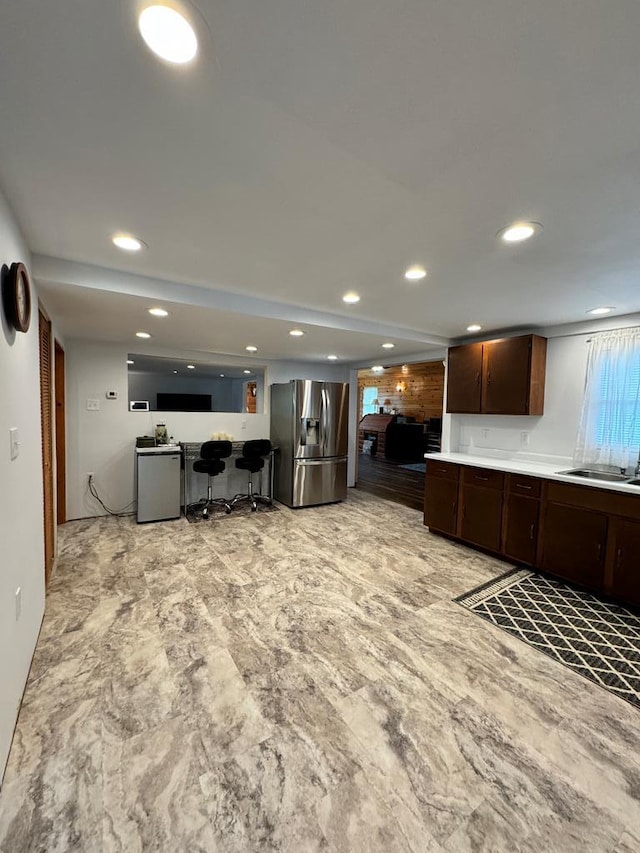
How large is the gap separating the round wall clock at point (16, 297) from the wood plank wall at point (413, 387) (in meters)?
7.78

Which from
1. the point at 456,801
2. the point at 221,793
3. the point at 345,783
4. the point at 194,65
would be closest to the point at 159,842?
the point at 221,793

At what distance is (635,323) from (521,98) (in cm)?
303

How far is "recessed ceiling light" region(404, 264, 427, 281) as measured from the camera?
7.20 ft

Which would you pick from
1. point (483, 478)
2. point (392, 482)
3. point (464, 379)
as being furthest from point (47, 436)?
point (392, 482)

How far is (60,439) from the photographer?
399 cm

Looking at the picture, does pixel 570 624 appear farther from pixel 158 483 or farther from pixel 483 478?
pixel 158 483

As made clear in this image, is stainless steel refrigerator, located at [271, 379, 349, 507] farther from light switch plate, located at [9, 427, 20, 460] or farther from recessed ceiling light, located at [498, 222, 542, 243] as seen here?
light switch plate, located at [9, 427, 20, 460]

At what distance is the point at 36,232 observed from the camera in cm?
186

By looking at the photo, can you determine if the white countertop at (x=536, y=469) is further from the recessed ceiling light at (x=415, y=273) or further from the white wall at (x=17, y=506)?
the white wall at (x=17, y=506)

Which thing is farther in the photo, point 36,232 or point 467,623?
point 467,623

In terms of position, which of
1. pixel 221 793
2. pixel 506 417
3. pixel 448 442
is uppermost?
pixel 506 417

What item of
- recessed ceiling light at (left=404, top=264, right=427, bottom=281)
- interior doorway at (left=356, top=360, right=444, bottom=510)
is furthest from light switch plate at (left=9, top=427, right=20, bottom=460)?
interior doorway at (left=356, top=360, right=444, bottom=510)

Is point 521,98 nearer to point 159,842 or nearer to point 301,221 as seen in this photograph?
point 301,221

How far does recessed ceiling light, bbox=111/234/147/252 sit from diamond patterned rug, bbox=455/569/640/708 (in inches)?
127
